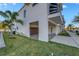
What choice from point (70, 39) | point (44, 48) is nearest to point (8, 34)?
point (44, 48)

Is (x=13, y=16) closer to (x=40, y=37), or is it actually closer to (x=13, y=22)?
(x=13, y=22)

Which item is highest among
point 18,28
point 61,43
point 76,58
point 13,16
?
point 13,16

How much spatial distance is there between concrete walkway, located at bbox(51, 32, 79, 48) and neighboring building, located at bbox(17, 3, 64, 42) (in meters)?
0.10

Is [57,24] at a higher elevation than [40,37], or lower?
higher

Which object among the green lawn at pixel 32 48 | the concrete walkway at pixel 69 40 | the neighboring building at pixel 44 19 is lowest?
the green lawn at pixel 32 48

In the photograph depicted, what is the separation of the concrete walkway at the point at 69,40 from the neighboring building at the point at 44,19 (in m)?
0.10

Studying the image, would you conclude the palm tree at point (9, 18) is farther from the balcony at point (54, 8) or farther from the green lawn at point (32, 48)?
the balcony at point (54, 8)

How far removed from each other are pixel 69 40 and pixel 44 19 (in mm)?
517

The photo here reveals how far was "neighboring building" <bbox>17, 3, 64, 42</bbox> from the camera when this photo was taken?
2998 mm

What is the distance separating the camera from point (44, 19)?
119 inches

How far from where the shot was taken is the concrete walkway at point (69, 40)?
9.72 ft

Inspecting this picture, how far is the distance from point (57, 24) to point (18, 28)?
2.08 feet

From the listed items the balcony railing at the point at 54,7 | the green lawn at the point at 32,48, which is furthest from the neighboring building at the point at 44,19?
the green lawn at the point at 32,48

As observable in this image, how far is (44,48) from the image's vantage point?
2982 mm
